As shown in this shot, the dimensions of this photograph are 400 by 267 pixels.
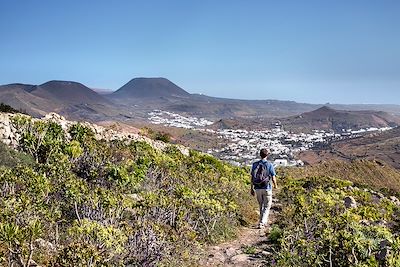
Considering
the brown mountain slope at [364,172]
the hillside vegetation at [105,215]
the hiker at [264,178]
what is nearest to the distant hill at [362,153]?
the brown mountain slope at [364,172]

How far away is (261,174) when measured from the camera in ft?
37.7

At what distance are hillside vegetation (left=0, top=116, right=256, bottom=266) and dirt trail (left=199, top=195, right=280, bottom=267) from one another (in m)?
0.41

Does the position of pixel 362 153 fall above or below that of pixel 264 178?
below

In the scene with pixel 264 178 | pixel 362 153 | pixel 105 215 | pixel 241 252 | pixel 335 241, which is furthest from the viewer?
pixel 362 153

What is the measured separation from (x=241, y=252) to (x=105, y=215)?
325 cm

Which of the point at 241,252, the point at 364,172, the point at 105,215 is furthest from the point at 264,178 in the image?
the point at 364,172

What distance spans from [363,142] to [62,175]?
18677 cm

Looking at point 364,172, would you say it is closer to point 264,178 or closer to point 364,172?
point 364,172

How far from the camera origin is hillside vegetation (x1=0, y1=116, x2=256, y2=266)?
6.16 metres

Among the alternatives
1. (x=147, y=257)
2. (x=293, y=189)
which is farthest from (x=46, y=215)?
(x=293, y=189)

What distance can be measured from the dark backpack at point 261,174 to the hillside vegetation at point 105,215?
1.24 metres

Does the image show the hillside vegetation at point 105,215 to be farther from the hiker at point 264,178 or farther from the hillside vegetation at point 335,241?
the hillside vegetation at point 335,241

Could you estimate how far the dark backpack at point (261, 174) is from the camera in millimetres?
11469

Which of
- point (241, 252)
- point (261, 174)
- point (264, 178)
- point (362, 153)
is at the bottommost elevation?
point (362, 153)
